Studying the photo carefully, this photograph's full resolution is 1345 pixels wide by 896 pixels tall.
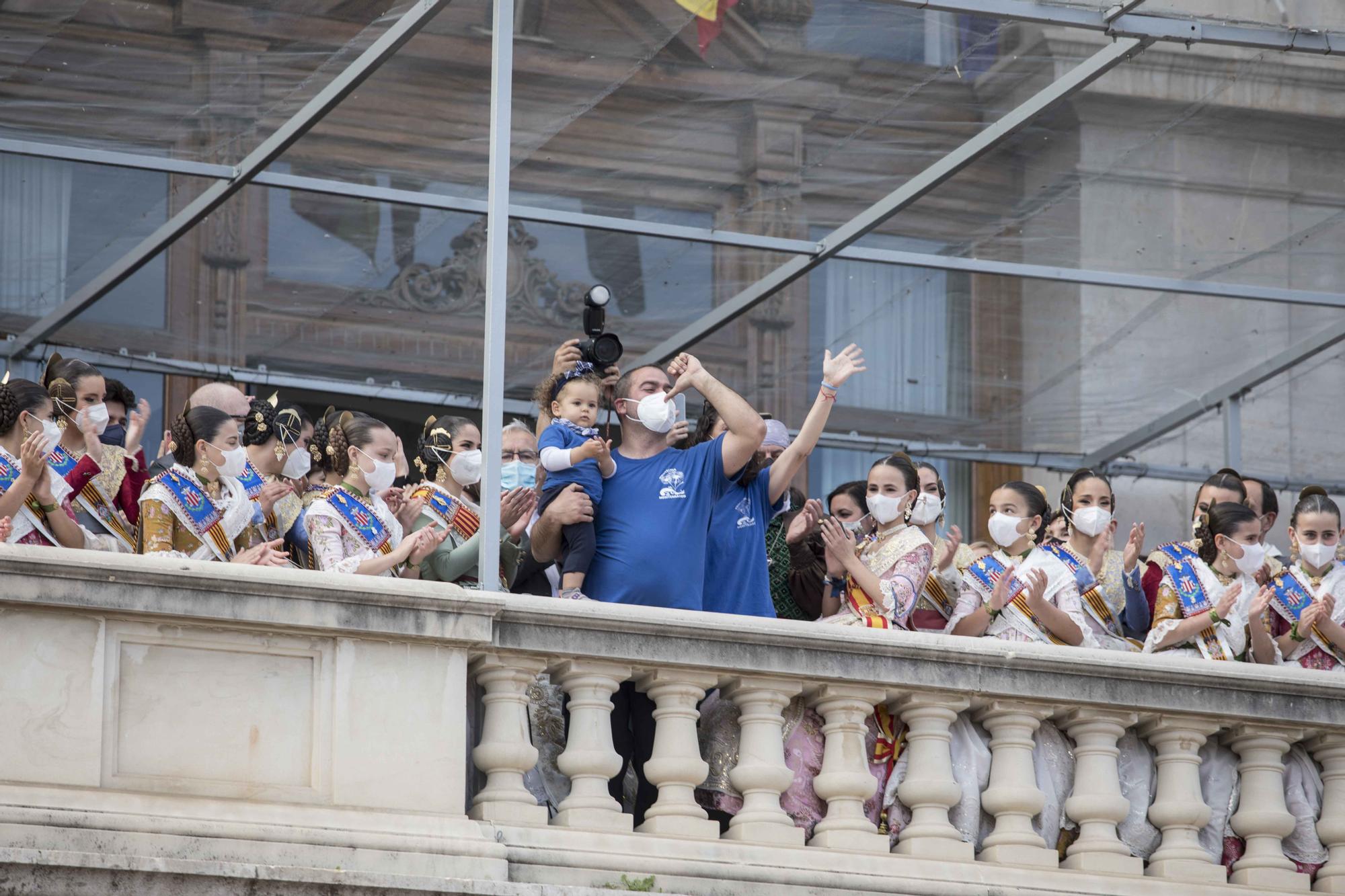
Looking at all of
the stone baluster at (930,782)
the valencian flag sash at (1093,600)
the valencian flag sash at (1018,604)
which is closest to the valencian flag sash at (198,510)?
the stone baluster at (930,782)

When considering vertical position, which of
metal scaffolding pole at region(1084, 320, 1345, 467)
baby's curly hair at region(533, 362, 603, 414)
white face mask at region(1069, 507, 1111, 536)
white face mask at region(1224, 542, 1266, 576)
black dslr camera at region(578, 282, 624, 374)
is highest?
metal scaffolding pole at region(1084, 320, 1345, 467)

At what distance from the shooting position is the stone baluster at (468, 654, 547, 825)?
745 centimetres

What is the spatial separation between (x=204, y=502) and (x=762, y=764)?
A: 2130 mm

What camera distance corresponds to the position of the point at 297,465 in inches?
382

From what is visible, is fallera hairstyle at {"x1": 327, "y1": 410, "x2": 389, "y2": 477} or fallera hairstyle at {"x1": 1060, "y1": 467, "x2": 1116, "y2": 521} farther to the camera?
fallera hairstyle at {"x1": 1060, "y1": 467, "x2": 1116, "y2": 521}

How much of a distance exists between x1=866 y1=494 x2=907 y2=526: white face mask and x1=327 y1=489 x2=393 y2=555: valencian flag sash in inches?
72.9

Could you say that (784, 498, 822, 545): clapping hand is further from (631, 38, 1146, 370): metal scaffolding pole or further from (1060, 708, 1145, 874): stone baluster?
(631, 38, 1146, 370): metal scaffolding pole

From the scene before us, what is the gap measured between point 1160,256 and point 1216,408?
5.02 feet

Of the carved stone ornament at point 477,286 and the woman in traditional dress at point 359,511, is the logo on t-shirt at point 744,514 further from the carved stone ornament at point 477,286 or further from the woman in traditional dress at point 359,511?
the carved stone ornament at point 477,286

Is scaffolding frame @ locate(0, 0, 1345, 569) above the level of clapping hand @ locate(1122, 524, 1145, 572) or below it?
above

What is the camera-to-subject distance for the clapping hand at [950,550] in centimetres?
951

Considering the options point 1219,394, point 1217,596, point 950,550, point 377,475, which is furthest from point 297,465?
point 1219,394

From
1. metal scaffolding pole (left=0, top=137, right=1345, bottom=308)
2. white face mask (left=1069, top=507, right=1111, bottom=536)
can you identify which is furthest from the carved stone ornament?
white face mask (left=1069, top=507, right=1111, bottom=536)

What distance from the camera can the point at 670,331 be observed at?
12.9 meters
